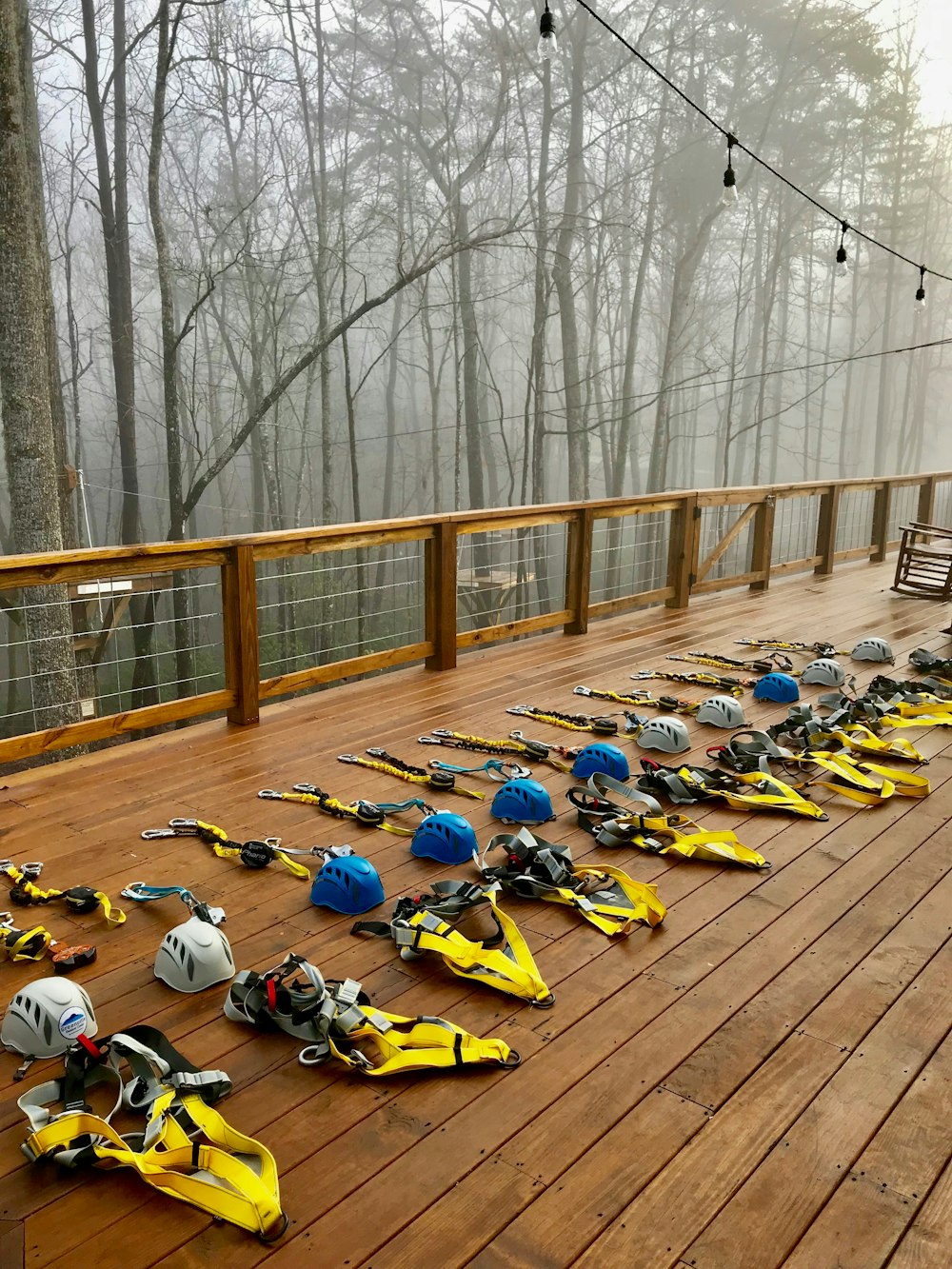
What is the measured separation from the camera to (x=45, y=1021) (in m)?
2.07

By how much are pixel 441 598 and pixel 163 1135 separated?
13.0ft

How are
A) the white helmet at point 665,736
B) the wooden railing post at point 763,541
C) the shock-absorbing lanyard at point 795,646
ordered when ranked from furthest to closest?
the wooden railing post at point 763,541
the shock-absorbing lanyard at point 795,646
the white helmet at point 665,736

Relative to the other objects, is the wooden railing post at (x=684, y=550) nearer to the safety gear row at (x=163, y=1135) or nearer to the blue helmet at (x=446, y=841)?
the blue helmet at (x=446, y=841)

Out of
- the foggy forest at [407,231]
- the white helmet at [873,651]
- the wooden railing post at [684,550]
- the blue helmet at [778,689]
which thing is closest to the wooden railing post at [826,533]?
→ the wooden railing post at [684,550]

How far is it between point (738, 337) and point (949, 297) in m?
9.06

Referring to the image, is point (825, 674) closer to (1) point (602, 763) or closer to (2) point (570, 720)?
(2) point (570, 720)

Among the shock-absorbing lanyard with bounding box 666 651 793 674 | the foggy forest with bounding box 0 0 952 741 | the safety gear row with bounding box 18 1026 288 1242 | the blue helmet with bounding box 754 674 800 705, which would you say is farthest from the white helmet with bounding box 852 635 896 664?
the safety gear row with bounding box 18 1026 288 1242

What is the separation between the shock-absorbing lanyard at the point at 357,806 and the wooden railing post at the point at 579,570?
3.07 m

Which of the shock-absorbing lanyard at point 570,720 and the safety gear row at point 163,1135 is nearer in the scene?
the safety gear row at point 163,1135

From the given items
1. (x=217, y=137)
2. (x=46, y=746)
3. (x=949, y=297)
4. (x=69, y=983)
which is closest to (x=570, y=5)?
(x=217, y=137)

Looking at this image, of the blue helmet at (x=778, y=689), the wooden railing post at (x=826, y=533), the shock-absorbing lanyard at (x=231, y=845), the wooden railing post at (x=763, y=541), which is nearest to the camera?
the shock-absorbing lanyard at (x=231, y=845)

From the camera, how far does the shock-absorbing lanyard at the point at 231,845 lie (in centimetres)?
303

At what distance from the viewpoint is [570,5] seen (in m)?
17.8

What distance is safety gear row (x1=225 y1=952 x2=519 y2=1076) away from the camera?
6.66 feet
